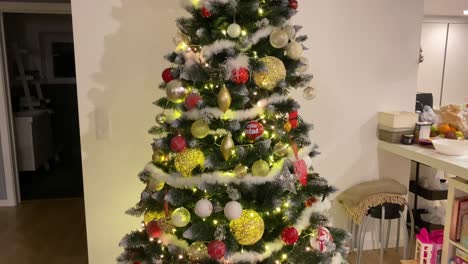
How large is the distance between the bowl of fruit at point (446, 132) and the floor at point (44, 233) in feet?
9.32

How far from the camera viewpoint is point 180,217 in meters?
1.44

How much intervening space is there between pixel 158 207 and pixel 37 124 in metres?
4.11

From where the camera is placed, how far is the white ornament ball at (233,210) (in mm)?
1391

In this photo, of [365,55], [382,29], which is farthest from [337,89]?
[382,29]

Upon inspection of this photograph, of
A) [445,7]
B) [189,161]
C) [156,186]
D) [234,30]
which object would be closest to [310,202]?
[189,161]

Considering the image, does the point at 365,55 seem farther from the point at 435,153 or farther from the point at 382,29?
the point at 435,153

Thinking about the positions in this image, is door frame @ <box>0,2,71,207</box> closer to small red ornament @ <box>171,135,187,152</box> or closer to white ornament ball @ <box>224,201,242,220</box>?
small red ornament @ <box>171,135,187,152</box>

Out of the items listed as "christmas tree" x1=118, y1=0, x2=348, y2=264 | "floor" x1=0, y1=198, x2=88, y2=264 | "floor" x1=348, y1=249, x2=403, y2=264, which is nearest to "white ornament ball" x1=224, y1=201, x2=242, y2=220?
"christmas tree" x1=118, y1=0, x2=348, y2=264

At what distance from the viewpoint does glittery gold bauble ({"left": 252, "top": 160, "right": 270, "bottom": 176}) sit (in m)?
1.43

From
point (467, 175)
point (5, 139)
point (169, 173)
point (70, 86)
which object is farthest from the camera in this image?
point (70, 86)

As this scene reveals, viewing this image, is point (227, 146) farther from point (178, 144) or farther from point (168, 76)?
point (168, 76)

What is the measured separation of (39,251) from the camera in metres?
3.00

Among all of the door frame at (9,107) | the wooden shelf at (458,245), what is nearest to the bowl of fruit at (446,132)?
the wooden shelf at (458,245)

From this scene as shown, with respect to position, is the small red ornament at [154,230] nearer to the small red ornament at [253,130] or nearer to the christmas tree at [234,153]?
the christmas tree at [234,153]
